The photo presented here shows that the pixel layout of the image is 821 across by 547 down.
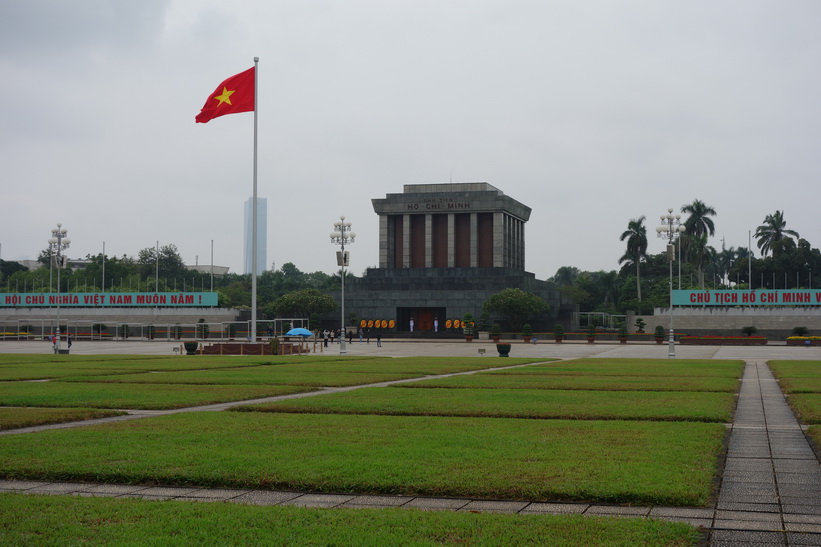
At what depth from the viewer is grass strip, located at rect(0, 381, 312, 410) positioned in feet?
67.6

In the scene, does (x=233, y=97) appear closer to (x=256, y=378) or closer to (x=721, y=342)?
(x=256, y=378)

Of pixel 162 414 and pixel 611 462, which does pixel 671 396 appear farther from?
pixel 162 414

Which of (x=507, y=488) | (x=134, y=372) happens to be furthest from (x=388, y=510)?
(x=134, y=372)

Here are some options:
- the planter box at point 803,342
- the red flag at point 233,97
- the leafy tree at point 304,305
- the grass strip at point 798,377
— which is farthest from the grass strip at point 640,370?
the leafy tree at point 304,305

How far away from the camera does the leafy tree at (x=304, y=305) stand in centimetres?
9650

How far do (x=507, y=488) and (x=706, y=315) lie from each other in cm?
9097

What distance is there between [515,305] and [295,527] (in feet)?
272

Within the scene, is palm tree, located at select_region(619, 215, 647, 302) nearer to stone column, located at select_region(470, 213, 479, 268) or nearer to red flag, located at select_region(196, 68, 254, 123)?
stone column, located at select_region(470, 213, 479, 268)

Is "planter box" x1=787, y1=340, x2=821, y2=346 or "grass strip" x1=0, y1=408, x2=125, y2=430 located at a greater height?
"grass strip" x1=0, y1=408, x2=125, y2=430

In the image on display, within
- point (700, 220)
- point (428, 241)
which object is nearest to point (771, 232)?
point (700, 220)

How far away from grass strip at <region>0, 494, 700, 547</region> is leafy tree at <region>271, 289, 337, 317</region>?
287ft

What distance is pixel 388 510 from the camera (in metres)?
9.12

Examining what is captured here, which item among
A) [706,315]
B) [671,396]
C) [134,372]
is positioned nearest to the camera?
[671,396]

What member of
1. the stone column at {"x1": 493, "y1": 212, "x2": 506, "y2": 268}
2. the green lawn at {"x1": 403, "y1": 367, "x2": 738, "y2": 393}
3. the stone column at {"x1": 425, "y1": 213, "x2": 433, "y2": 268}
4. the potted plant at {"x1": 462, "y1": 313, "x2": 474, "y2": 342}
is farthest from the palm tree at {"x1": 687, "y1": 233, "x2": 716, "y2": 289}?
the green lawn at {"x1": 403, "y1": 367, "x2": 738, "y2": 393}
